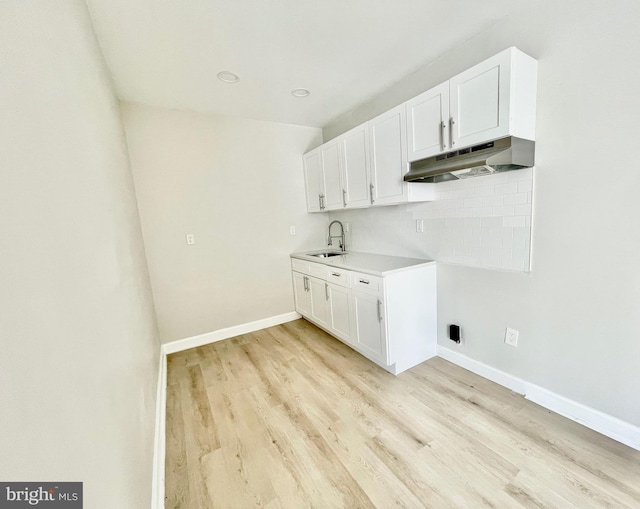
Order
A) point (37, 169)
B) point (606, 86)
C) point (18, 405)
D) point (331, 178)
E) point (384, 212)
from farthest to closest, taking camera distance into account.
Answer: point (331, 178), point (384, 212), point (606, 86), point (37, 169), point (18, 405)

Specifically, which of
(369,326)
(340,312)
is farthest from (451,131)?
(340,312)

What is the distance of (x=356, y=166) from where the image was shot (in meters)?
2.75

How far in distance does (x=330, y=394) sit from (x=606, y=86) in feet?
8.37

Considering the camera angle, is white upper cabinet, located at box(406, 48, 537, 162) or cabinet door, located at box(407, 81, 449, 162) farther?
cabinet door, located at box(407, 81, 449, 162)

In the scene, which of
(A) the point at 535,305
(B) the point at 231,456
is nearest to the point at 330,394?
(B) the point at 231,456

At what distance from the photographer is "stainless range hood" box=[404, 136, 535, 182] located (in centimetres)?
159

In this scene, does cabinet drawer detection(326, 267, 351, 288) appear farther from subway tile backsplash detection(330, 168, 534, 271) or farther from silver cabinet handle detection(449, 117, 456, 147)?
silver cabinet handle detection(449, 117, 456, 147)

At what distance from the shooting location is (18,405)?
384 millimetres

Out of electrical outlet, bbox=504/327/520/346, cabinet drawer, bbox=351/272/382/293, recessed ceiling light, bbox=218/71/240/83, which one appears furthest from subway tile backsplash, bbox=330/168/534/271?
recessed ceiling light, bbox=218/71/240/83

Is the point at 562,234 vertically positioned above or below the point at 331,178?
below

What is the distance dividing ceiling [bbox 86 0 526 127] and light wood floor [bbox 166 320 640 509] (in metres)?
2.61

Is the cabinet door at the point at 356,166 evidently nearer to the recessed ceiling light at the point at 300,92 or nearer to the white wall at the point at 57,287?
the recessed ceiling light at the point at 300,92

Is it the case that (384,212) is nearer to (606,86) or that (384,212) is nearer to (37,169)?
(606,86)

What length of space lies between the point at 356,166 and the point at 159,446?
2.70 metres
